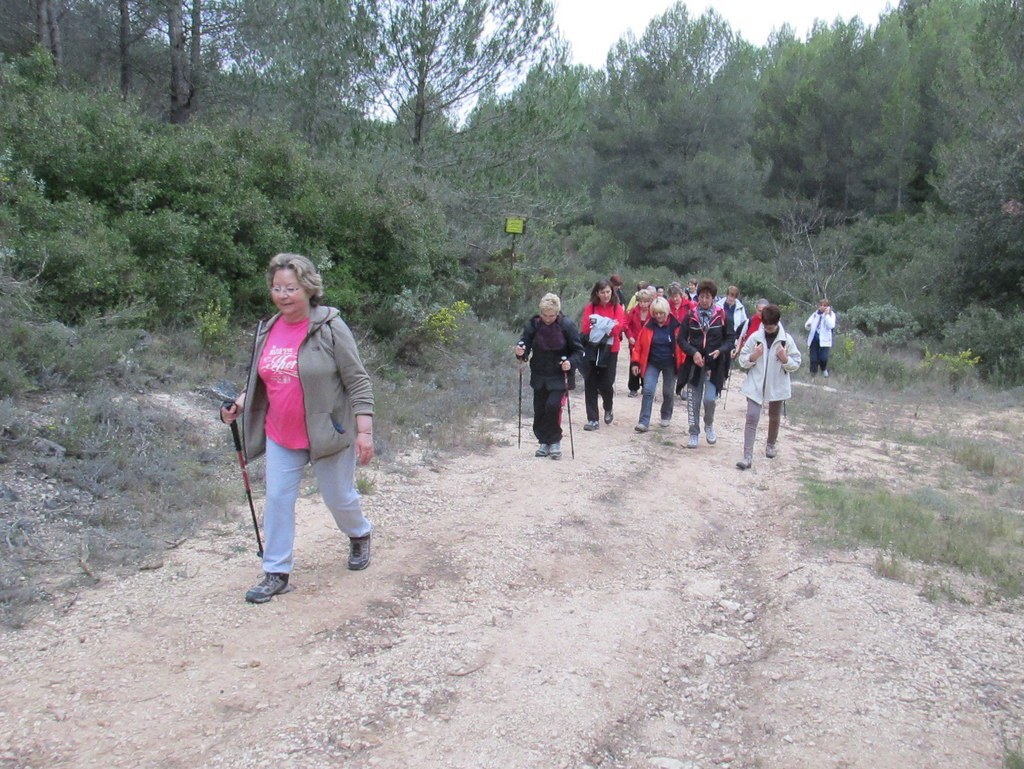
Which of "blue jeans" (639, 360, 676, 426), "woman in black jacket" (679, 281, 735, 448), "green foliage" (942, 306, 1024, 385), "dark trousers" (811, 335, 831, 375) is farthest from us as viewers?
"green foliage" (942, 306, 1024, 385)

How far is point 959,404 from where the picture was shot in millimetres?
15156

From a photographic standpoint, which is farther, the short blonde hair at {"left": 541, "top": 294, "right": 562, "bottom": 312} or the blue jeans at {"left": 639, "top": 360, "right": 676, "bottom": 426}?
the blue jeans at {"left": 639, "top": 360, "right": 676, "bottom": 426}

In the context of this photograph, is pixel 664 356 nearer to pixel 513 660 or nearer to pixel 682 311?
pixel 682 311

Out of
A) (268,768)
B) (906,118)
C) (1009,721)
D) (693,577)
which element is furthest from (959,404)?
(906,118)

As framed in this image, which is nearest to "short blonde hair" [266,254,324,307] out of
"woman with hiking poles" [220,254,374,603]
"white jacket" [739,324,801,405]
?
"woman with hiking poles" [220,254,374,603]

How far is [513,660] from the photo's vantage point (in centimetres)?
430

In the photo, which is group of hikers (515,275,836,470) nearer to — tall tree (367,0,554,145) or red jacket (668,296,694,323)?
red jacket (668,296,694,323)

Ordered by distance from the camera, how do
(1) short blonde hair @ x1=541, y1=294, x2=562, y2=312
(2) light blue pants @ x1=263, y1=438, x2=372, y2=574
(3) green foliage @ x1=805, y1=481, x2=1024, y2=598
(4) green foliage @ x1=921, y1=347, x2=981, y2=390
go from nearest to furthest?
(2) light blue pants @ x1=263, y1=438, x2=372, y2=574, (3) green foliage @ x1=805, y1=481, x2=1024, y2=598, (1) short blonde hair @ x1=541, y1=294, x2=562, y2=312, (4) green foliage @ x1=921, y1=347, x2=981, y2=390

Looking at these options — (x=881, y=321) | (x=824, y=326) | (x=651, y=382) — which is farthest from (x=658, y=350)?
(x=881, y=321)

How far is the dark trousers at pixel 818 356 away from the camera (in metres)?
16.6

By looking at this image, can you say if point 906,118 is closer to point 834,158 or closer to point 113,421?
point 834,158

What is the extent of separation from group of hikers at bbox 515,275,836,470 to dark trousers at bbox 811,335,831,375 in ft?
20.5

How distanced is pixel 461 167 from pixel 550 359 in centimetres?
939

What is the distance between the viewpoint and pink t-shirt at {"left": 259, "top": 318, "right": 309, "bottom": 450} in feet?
14.9
